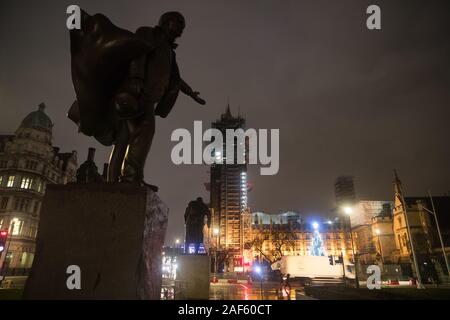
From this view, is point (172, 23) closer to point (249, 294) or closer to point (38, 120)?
point (249, 294)

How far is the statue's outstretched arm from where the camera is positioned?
14.1 feet

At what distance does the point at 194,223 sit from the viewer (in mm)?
13234

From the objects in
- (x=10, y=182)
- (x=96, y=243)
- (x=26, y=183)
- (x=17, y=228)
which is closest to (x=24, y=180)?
(x=26, y=183)

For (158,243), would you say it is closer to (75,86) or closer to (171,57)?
(75,86)

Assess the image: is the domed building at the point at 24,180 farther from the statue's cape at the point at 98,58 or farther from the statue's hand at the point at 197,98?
the statue's cape at the point at 98,58

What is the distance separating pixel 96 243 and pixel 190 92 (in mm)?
2677

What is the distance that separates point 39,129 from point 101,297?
187 feet

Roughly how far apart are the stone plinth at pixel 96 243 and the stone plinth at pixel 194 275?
9131 mm

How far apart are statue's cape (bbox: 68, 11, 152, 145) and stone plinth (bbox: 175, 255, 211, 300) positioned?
31.2ft

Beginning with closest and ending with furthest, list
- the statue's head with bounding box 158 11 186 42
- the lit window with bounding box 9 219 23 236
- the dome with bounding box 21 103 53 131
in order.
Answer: the statue's head with bounding box 158 11 186 42, the lit window with bounding box 9 219 23 236, the dome with bounding box 21 103 53 131

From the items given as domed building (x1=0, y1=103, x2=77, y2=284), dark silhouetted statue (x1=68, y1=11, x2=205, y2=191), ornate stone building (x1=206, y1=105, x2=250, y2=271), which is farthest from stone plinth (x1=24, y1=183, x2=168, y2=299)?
ornate stone building (x1=206, y1=105, x2=250, y2=271)

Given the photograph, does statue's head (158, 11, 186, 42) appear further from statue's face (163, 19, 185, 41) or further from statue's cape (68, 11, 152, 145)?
statue's cape (68, 11, 152, 145)

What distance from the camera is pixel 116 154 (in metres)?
3.33
